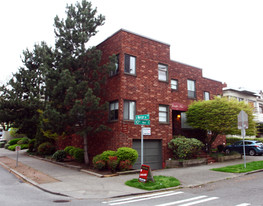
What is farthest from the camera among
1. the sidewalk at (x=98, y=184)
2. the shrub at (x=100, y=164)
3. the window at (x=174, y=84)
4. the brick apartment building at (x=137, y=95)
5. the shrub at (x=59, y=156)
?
the window at (x=174, y=84)

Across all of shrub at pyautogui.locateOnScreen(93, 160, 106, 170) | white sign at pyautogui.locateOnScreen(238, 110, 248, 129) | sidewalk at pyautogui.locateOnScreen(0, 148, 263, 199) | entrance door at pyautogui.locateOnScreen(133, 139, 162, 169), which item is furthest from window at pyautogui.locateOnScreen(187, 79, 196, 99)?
shrub at pyautogui.locateOnScreen(93, 160, 106, 170)

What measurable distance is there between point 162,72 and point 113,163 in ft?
28.2

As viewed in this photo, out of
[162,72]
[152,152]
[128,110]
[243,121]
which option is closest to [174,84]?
[162,72]

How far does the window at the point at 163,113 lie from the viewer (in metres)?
17.3

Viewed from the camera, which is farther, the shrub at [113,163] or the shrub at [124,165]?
the shrub at [124,165]

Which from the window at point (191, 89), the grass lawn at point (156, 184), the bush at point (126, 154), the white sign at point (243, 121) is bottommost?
the grass lawn at point (156, 184)

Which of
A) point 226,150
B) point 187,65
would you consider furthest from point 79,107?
point 226,150

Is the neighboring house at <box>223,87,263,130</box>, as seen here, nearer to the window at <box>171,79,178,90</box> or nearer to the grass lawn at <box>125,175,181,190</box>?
the window at <box>171,79,178,90</box>

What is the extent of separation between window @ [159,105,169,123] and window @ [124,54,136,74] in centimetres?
361

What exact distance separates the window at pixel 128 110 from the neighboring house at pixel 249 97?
20.7 metres

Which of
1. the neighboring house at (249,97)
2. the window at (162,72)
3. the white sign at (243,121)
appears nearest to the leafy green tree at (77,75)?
the window at (162,72)

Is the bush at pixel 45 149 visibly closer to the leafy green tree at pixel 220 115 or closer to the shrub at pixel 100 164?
the shrub at pixel 100 164

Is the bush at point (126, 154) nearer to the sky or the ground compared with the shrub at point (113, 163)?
nearer to the sky

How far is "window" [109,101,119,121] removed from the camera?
1541 cm
